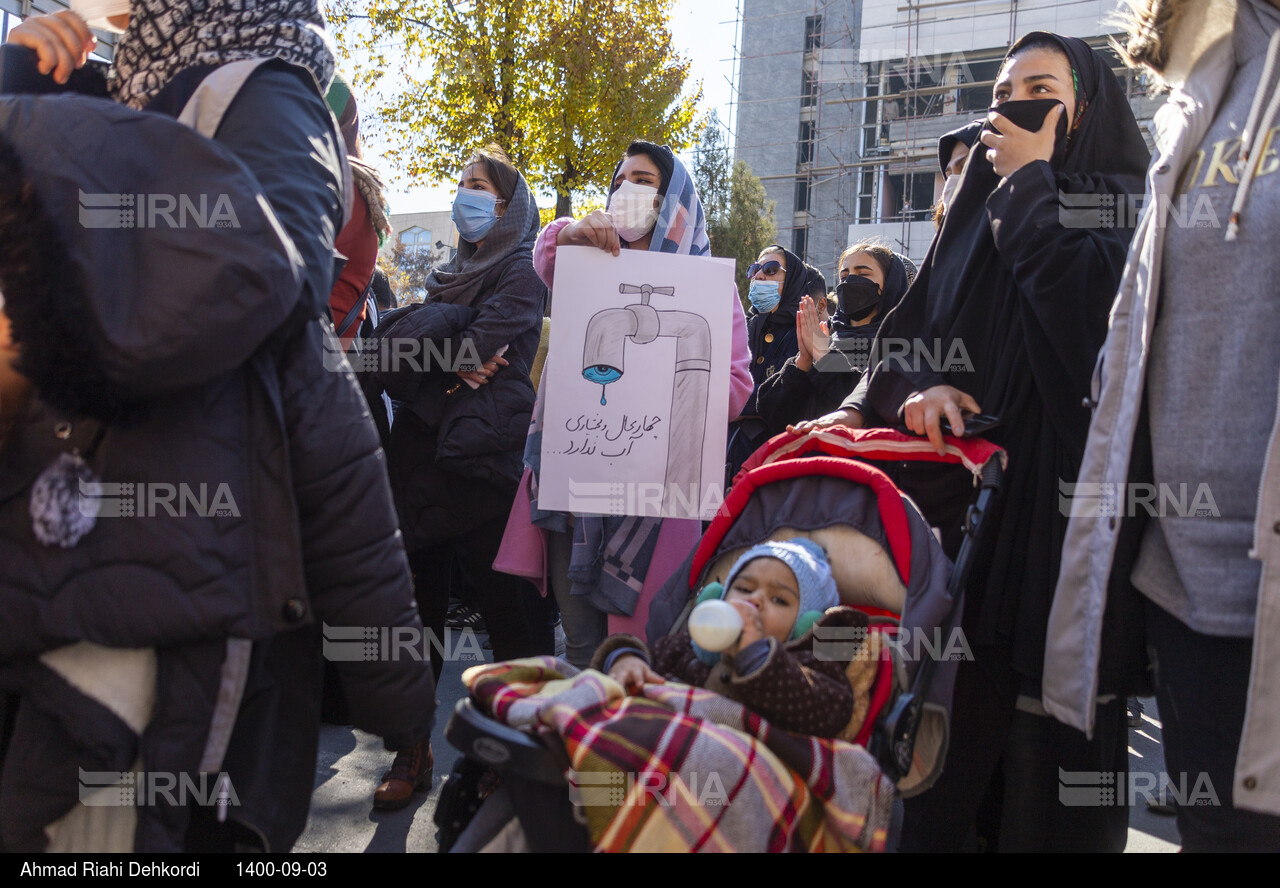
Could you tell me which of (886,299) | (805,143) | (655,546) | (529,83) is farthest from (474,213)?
(805,143)

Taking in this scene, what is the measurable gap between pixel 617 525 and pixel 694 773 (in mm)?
1570

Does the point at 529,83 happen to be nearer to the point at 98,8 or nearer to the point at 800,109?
the point at 98,8

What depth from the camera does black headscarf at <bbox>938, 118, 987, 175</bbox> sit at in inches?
123

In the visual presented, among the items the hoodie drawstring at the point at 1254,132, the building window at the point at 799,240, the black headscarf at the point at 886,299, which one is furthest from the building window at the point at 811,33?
the hoodie drawstring at the point at 1254,132

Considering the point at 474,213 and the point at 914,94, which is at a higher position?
the point at 914,94

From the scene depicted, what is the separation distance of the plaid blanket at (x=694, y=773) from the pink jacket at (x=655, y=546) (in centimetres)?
128

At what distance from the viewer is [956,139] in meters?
3.36

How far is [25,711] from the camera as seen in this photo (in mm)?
1458

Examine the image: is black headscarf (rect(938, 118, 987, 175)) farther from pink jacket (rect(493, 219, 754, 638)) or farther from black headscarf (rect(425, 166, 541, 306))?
A: black headscarf (rect(425, 166, 541, 306))

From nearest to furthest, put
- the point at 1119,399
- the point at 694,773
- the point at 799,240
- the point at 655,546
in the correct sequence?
the point at 694,773, the point at 1119,399, the point at 655,546, the point at 799,240

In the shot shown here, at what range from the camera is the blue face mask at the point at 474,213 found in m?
3.81

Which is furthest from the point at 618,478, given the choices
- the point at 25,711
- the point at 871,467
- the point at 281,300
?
the point at 25,711

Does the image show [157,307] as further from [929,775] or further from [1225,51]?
[1225,51]

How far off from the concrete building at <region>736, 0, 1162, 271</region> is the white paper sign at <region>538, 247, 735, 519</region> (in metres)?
19.3
